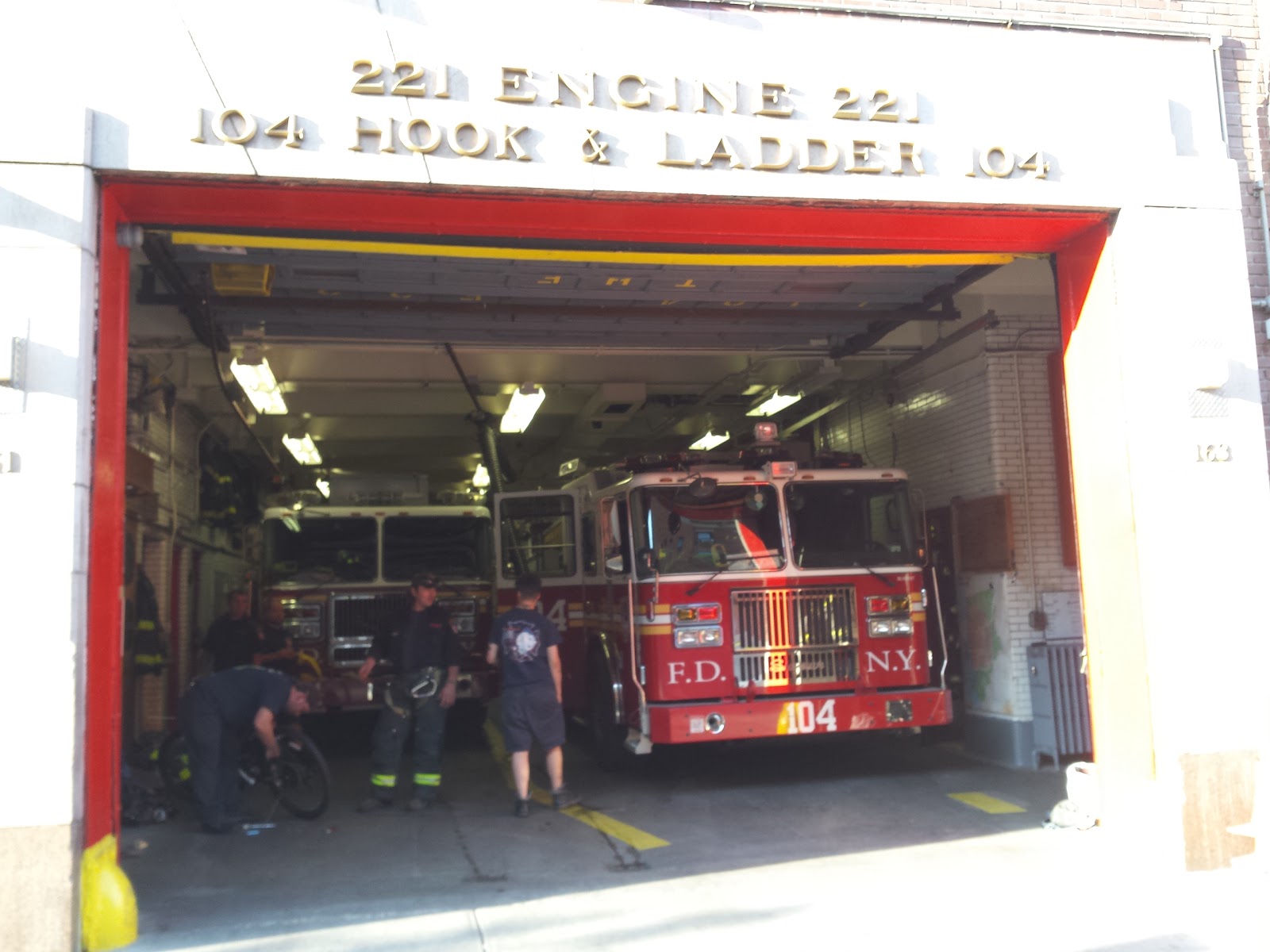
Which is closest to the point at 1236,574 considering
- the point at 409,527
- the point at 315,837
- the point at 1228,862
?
the point at 1228,862

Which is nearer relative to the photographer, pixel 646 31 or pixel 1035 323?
pixel 646 31

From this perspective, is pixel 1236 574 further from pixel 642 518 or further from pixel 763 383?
pixel 763 383

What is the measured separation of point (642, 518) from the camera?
895cm

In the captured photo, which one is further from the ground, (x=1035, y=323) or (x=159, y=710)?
(x=1035, y=323)

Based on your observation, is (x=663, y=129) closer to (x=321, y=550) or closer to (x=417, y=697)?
(x=417, y=697)

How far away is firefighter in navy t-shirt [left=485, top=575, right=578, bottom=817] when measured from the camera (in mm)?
8016

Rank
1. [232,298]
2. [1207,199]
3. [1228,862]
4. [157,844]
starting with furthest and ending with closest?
[232,298] → [157,844] → [1207,199] → [1228,862]

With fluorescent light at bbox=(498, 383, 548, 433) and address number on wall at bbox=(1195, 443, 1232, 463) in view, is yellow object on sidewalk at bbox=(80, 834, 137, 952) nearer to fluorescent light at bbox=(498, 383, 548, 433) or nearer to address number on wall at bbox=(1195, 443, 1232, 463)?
address number on wall at bbox=(1195, 443, 1232, 463)

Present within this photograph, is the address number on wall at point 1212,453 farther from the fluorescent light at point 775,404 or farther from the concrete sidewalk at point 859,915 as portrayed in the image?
the fluorescent light at point 775,404

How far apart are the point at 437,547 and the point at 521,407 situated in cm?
182

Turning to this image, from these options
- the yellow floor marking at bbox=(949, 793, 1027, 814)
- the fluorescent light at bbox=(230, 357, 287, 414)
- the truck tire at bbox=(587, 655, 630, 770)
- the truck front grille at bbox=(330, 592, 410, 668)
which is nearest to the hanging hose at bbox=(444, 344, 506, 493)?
the truck front grille at bbox=(330, 592, 410, 668)

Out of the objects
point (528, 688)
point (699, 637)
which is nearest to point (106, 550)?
point (528, 688)

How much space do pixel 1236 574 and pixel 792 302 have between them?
425 cm

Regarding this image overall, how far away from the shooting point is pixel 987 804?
26.3 feet
